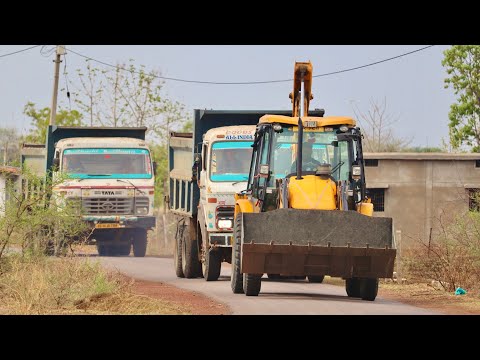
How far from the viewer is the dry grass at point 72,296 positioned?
56.1 feet

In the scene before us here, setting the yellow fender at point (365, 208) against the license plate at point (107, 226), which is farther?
the license plate at point (107, 226)

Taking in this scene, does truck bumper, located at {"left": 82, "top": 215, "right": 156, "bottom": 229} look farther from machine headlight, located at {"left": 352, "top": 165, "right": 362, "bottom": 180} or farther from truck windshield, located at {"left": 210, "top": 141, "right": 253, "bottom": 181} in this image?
machine headlight, located at {"left": 352, "top": 165, "right": 362, "bottom": 180}

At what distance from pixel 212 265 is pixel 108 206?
36.9 feet

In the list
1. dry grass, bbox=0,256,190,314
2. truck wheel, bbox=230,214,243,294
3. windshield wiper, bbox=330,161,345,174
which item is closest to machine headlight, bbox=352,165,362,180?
windshield wiper, bbox=330,161,345,174

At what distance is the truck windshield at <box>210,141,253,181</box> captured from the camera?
24.3 meters

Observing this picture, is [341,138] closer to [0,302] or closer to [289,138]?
[289,138]

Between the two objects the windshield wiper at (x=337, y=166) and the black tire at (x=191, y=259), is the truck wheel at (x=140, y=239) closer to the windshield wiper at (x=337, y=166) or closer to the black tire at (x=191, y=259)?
the black tire at (x=191, y=259)

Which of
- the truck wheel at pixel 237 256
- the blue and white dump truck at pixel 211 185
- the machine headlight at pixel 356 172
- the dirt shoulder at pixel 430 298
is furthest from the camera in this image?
the blue and white dump truck at pixel 211 185

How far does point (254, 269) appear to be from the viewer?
1905cm

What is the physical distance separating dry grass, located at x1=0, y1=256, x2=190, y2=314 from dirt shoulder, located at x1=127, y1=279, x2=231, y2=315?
358 millimetres

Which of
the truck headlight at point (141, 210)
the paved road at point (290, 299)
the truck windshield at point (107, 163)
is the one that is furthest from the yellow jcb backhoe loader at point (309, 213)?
the truck headlight at point (141, 210)

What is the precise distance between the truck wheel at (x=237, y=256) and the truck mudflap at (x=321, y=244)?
48cm

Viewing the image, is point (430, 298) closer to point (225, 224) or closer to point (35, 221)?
point (225, 224)
